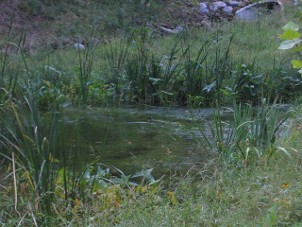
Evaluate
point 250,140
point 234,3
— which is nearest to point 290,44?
point 250,140

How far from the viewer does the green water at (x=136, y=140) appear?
4.20 meters

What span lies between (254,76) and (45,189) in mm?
4008

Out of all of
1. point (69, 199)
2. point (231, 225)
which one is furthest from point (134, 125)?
point (231, 225)

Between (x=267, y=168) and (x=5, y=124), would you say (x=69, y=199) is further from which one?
(x=267, y=168)

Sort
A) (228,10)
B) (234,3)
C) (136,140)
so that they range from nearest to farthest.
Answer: (136,140) → (228,10) → (234,3)

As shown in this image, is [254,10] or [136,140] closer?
[136,140]

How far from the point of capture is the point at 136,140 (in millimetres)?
4863

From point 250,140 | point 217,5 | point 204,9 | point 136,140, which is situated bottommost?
point 136,140

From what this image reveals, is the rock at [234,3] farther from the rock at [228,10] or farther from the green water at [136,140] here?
the green water at [136,140]

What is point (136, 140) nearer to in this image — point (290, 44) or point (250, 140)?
point (250, 140)

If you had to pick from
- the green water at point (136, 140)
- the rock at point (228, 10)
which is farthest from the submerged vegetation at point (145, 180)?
the rock at point (228, 10)

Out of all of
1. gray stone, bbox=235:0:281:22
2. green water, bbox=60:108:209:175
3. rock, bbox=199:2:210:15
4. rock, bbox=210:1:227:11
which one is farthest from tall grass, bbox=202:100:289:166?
rock, bbox=210:1:227:11

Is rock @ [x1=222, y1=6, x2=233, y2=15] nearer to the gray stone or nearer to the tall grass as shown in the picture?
the gray stone

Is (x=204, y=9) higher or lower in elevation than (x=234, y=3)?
lower
